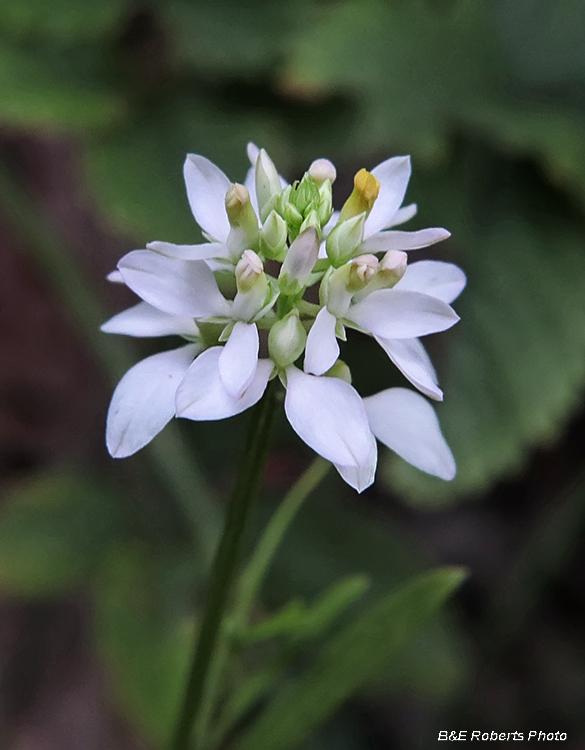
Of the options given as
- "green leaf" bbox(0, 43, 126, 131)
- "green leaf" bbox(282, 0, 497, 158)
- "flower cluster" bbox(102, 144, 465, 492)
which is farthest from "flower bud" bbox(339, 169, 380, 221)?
"green leaf" bbox(0, 43, 126, 131)

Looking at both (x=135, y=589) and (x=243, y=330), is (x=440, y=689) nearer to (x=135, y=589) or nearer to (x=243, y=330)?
(x=135, y=589)

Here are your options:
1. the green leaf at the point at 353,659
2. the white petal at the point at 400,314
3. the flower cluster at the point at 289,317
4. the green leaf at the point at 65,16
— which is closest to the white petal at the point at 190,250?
the flower cluster at the point at 289,317

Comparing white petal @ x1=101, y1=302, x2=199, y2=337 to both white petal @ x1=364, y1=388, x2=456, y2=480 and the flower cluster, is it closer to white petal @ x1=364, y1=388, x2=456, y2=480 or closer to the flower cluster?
the flower cluster

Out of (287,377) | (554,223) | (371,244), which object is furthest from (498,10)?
(287,377)

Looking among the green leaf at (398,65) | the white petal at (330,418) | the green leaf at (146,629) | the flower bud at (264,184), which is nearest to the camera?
the white petal at (330,418)

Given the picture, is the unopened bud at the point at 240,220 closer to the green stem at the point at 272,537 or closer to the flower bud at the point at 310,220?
the flower bud at the point at 310,220

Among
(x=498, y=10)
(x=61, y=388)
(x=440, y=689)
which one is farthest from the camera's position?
(x=61, y=388)
